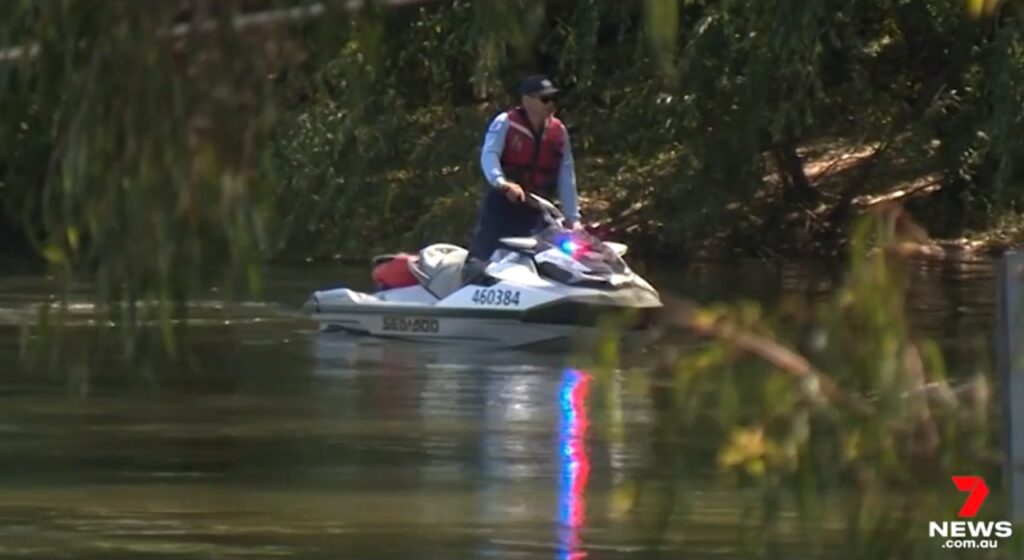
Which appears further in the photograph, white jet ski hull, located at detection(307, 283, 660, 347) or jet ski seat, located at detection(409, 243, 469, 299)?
jet ski seat, located at detection(409, 243, 469, 299)

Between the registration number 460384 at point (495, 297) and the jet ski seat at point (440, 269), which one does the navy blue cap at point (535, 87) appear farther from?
the jet ski seat at point (440, 269)

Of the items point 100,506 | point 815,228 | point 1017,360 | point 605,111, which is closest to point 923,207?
point 815,228

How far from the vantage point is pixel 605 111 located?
29750 millimetres

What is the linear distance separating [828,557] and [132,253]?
400 cm

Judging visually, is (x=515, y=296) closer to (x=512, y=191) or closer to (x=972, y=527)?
(x=512, y=191)

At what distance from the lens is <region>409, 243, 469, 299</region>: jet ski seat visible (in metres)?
17.6

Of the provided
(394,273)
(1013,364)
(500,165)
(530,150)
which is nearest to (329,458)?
(500,165)

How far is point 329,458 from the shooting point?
1148cm

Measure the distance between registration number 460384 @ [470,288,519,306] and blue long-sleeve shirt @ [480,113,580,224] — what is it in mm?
679

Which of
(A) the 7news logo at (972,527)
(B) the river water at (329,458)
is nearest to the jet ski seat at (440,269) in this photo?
(B) the river water at (329,458)

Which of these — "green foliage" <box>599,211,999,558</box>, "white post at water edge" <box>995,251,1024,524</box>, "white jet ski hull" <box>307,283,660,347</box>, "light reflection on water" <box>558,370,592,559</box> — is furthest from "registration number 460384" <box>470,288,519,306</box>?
"green foliage" <box>599,211,999,558</box>

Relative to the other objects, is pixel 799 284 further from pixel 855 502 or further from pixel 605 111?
pixel 855 502

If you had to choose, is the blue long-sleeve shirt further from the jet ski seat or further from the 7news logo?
the 7news logo

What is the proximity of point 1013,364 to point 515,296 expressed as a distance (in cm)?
1173
